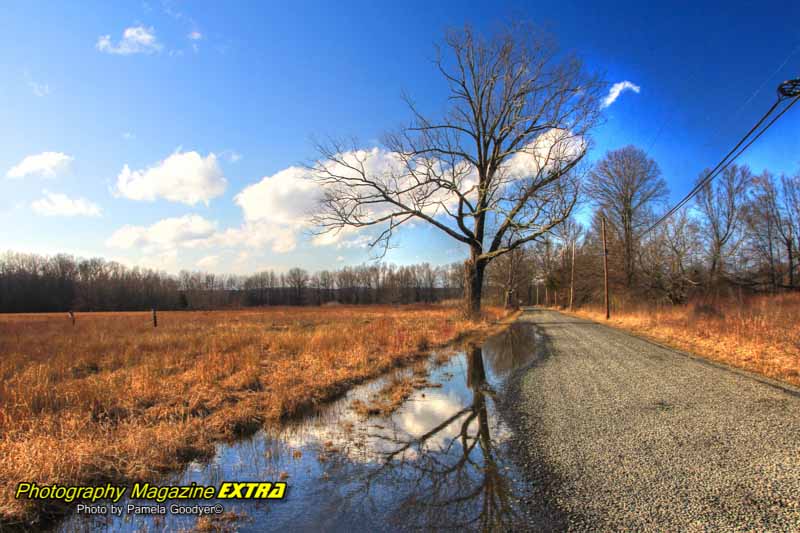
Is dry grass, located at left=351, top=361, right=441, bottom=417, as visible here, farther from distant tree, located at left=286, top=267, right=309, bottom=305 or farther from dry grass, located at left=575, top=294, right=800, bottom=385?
distant tree, located at left=286, top=267, right=309, bottom=305

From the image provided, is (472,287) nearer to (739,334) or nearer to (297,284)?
(739,334)

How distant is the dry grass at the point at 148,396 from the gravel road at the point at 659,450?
3.83 metres

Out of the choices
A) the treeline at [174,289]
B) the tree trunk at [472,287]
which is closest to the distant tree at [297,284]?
the treeline at [174,289]

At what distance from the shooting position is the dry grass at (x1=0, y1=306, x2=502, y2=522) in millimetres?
3914

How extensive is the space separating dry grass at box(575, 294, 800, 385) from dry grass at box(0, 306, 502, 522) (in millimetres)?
8055

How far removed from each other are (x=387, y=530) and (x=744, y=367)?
9.72 metres

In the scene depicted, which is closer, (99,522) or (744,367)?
(99,522)

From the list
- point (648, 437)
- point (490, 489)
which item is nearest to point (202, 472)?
point (490, 489)

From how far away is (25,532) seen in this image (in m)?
2.96

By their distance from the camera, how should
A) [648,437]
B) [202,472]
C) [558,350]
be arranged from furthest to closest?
[558,350]
[648,437]
[202,472]

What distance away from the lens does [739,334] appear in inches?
437

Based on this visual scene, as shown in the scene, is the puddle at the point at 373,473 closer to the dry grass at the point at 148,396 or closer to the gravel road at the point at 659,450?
the gravel road at the point at 659,450

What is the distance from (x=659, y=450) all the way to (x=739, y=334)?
9671 millimetres

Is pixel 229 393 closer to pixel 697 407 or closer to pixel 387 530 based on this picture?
pixel 387 530
